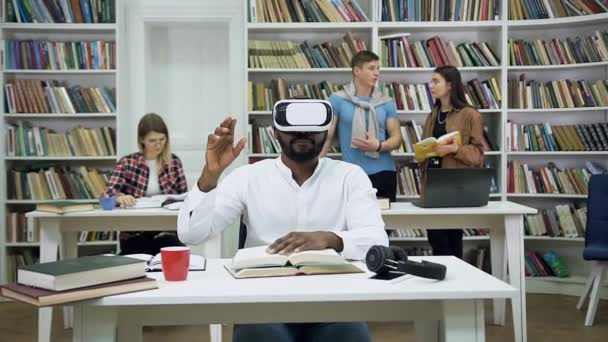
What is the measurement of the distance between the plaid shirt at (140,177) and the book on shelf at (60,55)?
4.57ft

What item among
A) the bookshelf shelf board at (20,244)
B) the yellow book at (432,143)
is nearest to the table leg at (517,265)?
the yellow book at (432,143)

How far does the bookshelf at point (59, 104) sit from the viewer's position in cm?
490

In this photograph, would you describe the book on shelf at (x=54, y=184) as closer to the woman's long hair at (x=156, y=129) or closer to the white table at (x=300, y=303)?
the woman's long hair at (x=156, y=129)

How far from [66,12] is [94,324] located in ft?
12.9

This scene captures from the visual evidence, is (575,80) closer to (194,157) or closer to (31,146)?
(194,157)

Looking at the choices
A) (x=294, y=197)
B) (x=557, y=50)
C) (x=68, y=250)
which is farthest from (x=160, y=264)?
(x=557, y=50)

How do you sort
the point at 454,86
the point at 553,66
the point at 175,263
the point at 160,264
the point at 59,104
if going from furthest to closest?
the point at 59,104 < the point at 553,66 < the point at 454,86 < the point at 160,264 < the point at 175,263

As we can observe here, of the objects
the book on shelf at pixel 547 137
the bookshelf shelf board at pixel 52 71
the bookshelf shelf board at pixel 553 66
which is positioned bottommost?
the book on shelf at pixel 547 137

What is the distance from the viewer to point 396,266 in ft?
5.49

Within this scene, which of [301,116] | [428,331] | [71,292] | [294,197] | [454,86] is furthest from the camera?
[454,86]

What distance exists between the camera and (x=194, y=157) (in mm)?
5410

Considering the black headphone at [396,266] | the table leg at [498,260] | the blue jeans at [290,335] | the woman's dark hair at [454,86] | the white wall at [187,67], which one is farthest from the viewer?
the white wall at [187,67]

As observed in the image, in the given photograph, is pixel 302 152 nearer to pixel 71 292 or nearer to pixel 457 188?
pixel 71 292

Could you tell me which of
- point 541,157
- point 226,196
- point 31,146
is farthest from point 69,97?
point 541,157
